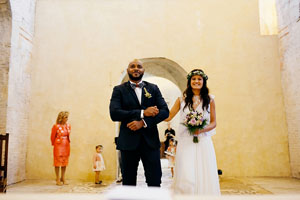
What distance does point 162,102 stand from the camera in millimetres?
2955

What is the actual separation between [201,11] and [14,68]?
506cm

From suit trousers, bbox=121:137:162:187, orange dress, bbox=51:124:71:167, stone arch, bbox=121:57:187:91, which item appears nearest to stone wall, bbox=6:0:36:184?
orange dress, bbox=51:124:71:167

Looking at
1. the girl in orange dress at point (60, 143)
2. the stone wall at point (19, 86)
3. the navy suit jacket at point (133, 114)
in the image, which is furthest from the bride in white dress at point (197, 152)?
the stone wall at point (19, 86)

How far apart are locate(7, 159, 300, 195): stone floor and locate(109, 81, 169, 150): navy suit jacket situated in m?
2.95

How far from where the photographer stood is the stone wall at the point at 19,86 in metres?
6.25

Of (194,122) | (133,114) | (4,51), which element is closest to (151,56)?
(4,51)

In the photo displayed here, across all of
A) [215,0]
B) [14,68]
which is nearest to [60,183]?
[14,68]

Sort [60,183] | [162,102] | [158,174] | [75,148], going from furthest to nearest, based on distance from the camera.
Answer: [75,148], [60,183], [162,102], [158,174]

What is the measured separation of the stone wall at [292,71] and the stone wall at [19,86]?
21.9 feet

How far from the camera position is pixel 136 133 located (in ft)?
8.98

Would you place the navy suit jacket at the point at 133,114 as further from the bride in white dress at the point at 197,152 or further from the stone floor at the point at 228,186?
the stone floor at the point at 228,186

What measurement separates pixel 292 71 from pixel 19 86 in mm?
6825

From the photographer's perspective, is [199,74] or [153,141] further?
[199,74]

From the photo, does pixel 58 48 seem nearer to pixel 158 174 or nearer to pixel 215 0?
pixel 215 0
